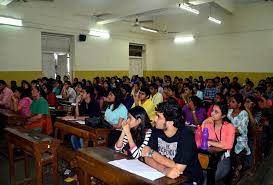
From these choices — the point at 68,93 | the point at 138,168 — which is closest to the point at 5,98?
the point at 68,93

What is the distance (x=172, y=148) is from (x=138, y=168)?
1.16 feet

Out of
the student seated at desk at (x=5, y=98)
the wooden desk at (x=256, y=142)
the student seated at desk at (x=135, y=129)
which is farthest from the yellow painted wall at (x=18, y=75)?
the wooden desk at (x=256, y=142)

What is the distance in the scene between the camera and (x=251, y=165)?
14.2 feet

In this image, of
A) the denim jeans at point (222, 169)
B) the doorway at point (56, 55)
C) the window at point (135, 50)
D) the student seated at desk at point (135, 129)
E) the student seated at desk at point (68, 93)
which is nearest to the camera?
the student seated at desk at point (135, 129)

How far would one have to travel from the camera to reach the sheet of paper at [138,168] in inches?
79.4

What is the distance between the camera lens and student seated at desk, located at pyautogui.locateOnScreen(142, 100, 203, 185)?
2.14 meters

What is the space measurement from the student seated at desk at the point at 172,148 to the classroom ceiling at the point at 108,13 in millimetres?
6716

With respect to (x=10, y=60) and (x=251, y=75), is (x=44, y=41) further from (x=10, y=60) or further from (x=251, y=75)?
(x=251, y=75)

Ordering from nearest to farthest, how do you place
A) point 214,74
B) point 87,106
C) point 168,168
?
point 168,168 < point 87,106 < point 214,74

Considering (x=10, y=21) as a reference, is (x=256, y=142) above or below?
below

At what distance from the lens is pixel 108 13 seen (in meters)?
11.0

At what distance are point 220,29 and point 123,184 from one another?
1140cm

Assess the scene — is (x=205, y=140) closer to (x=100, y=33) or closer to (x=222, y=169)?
(x=222, y=169)

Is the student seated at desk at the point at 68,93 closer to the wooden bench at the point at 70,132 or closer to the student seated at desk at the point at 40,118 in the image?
the student seated at desk at the point at 40,118
